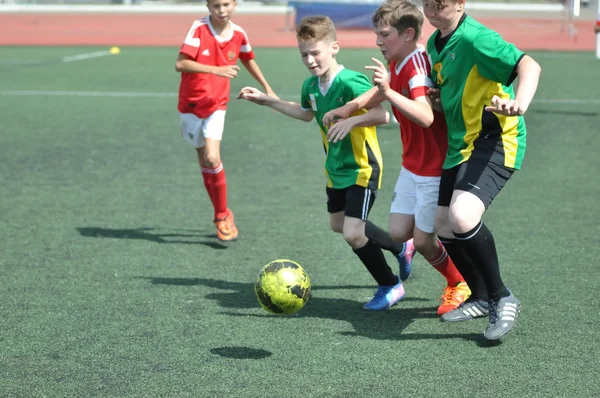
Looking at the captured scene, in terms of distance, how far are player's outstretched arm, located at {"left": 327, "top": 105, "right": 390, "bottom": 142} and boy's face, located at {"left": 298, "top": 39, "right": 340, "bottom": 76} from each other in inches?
15.5

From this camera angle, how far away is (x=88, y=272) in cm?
607

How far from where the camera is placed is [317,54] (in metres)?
5.14

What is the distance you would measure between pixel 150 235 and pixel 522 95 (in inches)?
149

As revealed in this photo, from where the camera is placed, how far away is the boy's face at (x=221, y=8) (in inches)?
273

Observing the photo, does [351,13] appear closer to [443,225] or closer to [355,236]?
[355,236]

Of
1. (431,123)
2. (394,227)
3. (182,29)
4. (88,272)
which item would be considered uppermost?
(431,123)

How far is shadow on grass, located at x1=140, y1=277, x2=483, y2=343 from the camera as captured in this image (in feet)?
15.9

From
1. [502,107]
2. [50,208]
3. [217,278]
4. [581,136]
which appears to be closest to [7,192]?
[50,208]

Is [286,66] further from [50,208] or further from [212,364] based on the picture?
[212,364]

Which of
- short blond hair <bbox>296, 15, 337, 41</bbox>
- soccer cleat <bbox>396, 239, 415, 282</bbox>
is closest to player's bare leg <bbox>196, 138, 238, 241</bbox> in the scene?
soccer cleat <bbox>396, 239, 415, 282</bbox>

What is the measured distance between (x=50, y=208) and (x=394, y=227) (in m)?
3.92

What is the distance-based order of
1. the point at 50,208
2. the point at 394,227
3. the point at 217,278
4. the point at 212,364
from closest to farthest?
the point at 212,364, the point at 394,227, the point at 217,278, the point at 50,208

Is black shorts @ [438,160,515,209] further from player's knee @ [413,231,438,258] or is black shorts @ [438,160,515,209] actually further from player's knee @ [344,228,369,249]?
player's knee @ [344,228,369,249]

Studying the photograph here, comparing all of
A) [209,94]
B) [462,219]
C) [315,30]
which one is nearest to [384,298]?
[462,219]
